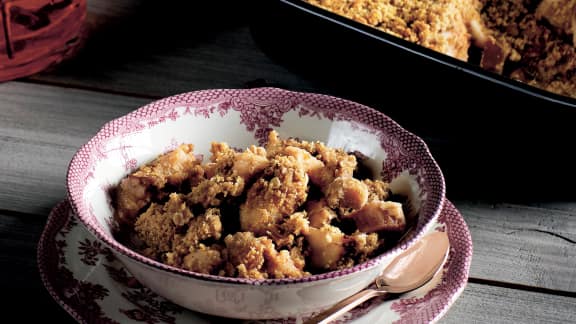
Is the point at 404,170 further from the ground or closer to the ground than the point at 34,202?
further from the ground

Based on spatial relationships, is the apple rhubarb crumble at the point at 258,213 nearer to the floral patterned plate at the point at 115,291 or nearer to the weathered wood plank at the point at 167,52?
the floral patterned plate at the point at 115,291

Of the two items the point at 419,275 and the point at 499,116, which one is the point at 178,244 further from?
the point at 499,116

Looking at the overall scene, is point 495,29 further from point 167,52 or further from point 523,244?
point 167,52

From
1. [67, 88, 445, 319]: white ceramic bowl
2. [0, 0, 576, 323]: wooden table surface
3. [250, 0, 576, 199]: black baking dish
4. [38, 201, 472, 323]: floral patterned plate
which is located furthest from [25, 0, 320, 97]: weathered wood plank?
[38, 201, 472, 323]: floral patterned plate

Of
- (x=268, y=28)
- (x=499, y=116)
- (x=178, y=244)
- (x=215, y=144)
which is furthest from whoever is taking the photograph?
(x=268, y=28)

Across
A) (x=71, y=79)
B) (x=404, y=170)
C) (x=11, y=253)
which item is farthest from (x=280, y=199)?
(x=71, y=79)

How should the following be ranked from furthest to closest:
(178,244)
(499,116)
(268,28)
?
(268,28)
(499,116)
(178,244)

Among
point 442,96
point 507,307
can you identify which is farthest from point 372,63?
point 507,307

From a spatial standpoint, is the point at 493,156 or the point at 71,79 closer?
the point at 493,156
